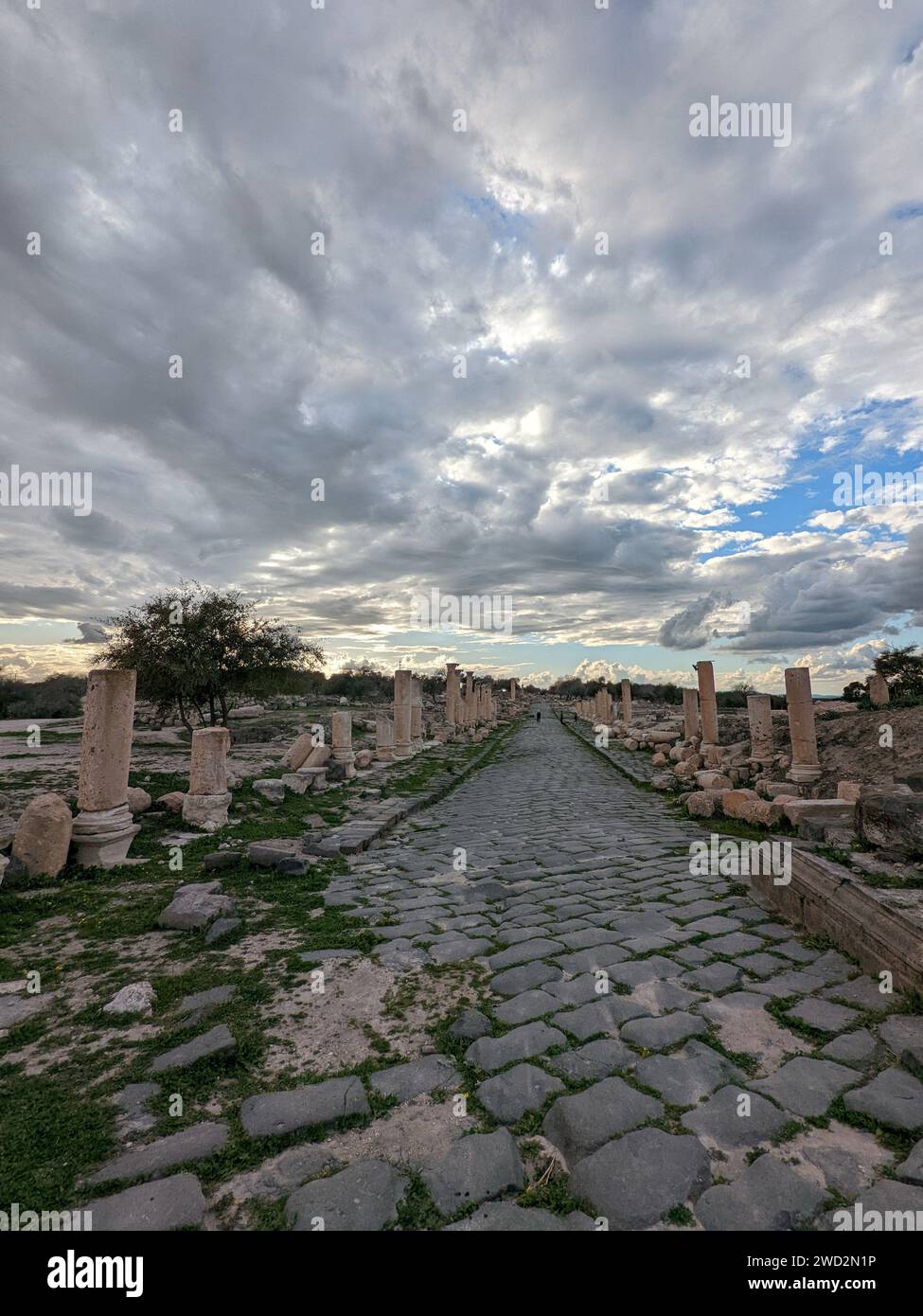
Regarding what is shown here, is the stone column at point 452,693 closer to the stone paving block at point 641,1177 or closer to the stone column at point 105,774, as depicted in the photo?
the stone column at point 105,774

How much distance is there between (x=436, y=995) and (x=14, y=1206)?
7.27 feet

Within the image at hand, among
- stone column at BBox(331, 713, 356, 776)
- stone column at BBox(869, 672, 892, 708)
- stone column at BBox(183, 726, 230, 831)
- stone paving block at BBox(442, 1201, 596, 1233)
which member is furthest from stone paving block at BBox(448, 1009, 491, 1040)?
stone column at BBox(869, 672, 892, 708)

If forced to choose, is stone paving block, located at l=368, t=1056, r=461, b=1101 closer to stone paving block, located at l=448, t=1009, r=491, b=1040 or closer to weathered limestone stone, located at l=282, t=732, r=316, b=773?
stone paving block, located at l=448, t=1009, r=491, b=1040

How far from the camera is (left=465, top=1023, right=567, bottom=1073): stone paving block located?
2.93m

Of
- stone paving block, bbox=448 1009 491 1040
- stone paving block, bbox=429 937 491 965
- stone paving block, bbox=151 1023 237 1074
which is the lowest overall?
stone paving block, bbox=429 937 491 965

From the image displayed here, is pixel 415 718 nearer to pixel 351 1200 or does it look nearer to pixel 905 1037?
pixel 905 1037

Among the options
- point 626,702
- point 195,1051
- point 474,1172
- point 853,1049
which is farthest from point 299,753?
point 626,702

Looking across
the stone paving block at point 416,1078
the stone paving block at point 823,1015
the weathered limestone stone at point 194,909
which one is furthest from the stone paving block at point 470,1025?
the weathered limestone stone at point 194,909

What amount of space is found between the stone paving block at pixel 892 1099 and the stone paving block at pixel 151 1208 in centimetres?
280

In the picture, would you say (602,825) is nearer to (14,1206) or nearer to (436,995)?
(436,995)

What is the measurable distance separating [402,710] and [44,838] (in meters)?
13.9

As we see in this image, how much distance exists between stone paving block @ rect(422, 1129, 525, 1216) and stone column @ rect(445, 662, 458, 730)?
26577mm

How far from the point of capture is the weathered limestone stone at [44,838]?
237 inches
